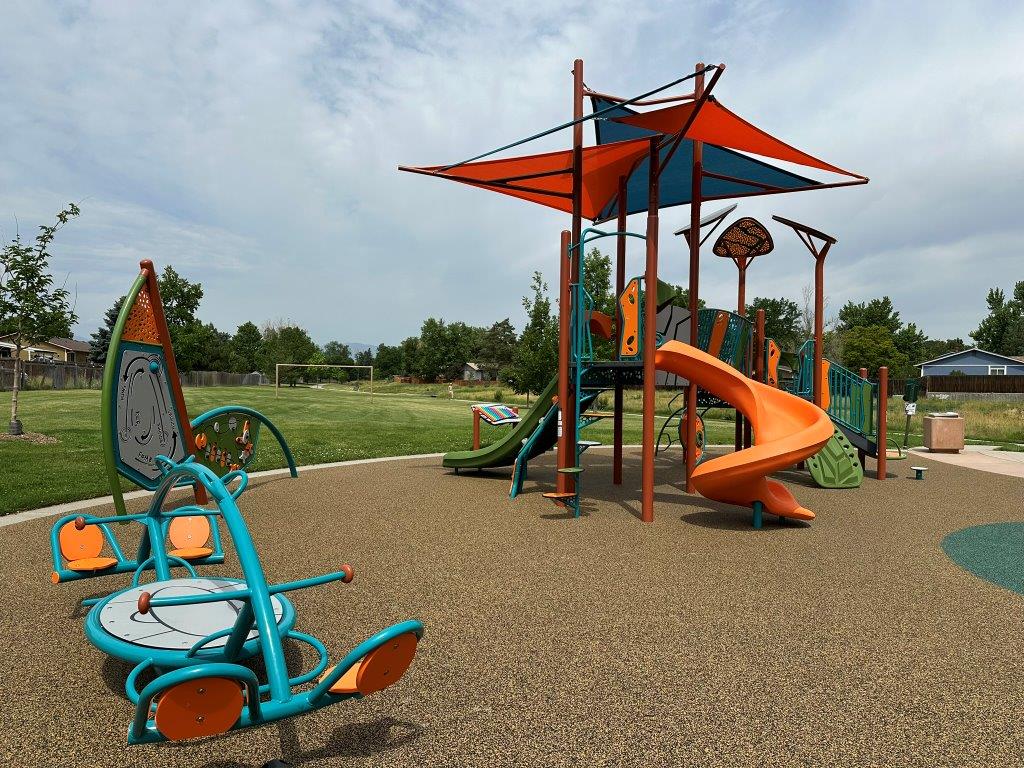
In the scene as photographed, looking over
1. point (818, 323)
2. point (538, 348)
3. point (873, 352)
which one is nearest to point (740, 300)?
point (818, 323)

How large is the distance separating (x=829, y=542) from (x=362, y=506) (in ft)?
17.9

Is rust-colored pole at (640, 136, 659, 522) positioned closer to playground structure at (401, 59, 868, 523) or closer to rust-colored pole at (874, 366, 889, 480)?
playground structure at (401, 59, 868, 523)

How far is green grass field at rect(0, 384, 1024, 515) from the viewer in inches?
375

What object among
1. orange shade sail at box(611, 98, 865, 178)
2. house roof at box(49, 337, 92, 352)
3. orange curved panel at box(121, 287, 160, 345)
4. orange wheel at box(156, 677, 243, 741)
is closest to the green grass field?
orange curved panel at box(121, 287, 160, 345)

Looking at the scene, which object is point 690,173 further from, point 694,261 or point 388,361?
point 388,361

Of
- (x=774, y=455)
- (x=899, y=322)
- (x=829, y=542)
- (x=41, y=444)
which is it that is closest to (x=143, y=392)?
(x=774, y=455)

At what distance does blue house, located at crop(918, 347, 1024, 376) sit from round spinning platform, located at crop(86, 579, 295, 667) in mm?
70465

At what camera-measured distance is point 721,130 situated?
31.4 ft

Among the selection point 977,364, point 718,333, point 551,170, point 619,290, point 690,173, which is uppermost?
point 690,173

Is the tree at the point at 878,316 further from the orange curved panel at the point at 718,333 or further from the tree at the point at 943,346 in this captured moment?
the orange curved panel at the point at 718,333

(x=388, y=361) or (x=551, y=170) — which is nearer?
(x=551, y=170)

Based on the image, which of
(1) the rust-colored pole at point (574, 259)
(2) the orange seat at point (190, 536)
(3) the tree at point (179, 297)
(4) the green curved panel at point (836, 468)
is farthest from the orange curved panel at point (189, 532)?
(3) the tree at point (179, 297)

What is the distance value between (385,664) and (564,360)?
20.7 ft

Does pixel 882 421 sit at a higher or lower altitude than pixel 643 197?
lower
